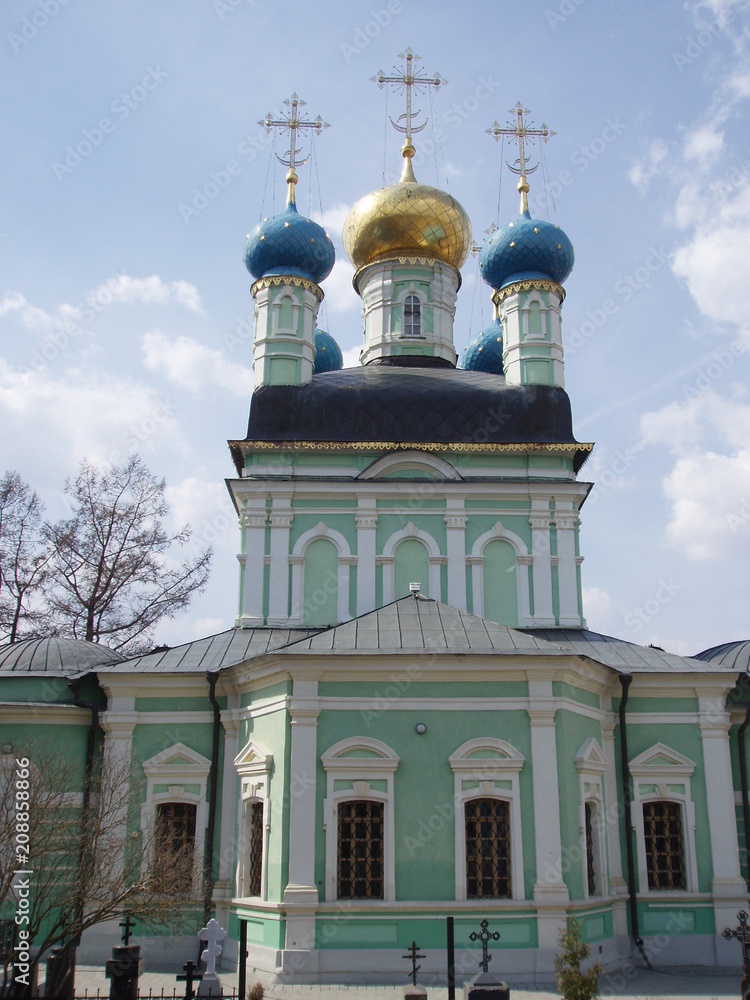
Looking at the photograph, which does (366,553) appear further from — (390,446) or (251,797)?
(251,797)

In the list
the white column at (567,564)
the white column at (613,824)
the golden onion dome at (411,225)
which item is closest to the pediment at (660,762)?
the white column at (613,824)

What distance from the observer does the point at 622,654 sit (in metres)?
12.8

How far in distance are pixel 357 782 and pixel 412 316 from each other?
31.0 feet

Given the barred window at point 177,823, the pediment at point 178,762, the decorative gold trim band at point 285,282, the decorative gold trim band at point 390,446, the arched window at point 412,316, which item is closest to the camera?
the barred window at point 177,823

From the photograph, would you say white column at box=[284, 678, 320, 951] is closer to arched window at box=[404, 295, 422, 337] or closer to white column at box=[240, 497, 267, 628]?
white column at box=[240, 497, 267, 628]

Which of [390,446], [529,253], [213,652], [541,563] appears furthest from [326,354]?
[213,652]

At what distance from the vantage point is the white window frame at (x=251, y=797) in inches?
408

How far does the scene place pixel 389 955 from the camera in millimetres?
9648

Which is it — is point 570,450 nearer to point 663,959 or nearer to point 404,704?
point 404,704

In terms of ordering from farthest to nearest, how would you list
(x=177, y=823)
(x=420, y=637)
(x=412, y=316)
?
(x=412, y=316) → (x=177, y=823) → (x=420, y=637)

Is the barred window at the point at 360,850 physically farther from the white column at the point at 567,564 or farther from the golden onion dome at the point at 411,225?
the golden onion dome at the point at 411,225

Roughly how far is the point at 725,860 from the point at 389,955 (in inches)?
181

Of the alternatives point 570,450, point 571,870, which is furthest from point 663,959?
point 570,450

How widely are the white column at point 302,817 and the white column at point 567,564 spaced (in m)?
4.64
